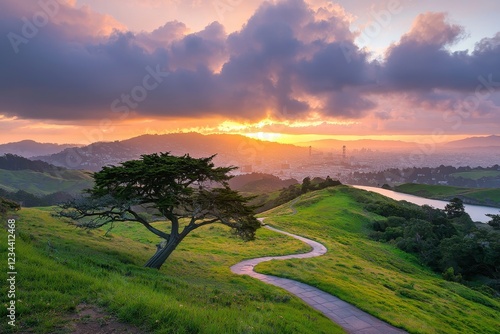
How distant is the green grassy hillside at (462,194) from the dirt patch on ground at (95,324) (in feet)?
644

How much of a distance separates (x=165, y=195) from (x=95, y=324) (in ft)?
42.0

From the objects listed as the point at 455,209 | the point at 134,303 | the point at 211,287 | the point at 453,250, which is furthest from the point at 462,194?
the point at 134,303

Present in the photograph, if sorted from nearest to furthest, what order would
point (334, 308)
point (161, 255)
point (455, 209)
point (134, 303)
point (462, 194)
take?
point (134, 303), point (334, 308), point (161, 255), point (455, 209), point (462, 194)

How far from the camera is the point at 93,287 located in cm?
996

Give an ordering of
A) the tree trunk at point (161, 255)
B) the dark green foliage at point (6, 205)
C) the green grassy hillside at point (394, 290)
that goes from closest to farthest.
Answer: the green grassy hillside at point (394, 290) < the tree trunk at point (161, 255) < the dark green foliage at point (6, 205)

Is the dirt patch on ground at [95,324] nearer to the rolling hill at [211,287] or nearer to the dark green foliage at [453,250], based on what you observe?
the rolling hill at [211,287]

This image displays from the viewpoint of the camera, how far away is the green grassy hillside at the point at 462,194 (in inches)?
6417

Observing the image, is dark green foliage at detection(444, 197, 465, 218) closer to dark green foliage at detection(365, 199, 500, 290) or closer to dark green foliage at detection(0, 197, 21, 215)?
dark green foliage at detection(365, 199, 500, 290)

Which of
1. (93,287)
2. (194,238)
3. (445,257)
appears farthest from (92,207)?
(445,257)

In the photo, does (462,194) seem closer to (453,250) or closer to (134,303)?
(453,250)

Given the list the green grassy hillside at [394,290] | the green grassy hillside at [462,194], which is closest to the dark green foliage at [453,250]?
the green grassy hillside at [394,290]

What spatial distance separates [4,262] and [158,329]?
6.44 m

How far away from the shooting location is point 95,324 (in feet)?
26.4

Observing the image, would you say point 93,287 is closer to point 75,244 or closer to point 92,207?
point 92,207
